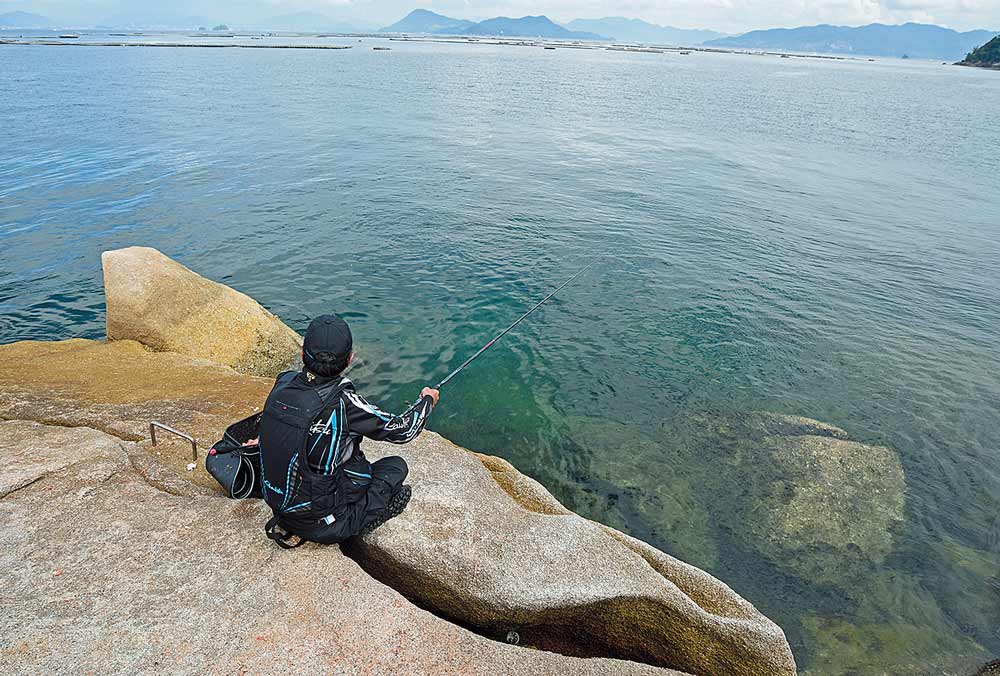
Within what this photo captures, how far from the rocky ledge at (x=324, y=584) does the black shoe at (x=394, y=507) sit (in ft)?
0.26

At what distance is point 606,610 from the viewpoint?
214 inches

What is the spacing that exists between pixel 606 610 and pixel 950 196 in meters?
33.6

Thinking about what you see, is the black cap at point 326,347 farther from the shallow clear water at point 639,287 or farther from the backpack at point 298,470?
the shallow clear water at point 639,287

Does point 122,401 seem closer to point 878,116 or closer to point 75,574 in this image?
point 75,574

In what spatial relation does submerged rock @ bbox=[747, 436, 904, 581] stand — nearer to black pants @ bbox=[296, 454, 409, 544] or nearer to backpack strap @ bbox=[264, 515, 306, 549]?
black pants @ bbox=[296, 454, 409, 544]

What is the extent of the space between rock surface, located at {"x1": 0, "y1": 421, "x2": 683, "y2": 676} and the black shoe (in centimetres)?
40

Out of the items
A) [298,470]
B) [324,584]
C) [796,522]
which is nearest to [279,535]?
[324,584]

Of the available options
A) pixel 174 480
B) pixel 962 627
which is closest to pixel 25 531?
pixel 174 480

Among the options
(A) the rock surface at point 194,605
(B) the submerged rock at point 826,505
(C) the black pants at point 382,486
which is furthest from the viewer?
(B) the submerged rock at point 826,505

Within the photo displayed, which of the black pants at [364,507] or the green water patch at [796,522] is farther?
the green water patch at [796,522]

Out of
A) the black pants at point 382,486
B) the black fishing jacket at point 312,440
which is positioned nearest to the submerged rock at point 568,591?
the black pants at point 382,486

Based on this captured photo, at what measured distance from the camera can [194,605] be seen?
15.9 ft

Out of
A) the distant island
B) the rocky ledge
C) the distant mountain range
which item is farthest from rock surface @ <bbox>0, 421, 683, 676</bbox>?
the distant mountain range

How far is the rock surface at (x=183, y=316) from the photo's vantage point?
1117cm
